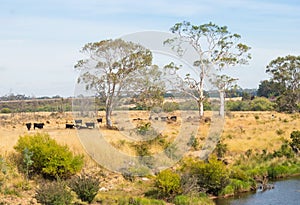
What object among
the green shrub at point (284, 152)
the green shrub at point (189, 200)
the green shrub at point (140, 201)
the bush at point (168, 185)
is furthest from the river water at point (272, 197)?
the green shrub at point (284, 152)

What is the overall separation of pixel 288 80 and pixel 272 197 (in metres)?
52.8

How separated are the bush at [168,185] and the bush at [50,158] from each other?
4786mm

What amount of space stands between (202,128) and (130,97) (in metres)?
7.29

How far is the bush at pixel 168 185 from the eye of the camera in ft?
71.3

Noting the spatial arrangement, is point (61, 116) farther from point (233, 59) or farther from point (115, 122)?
point (233, 59)

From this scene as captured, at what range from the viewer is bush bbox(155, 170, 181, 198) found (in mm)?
21719

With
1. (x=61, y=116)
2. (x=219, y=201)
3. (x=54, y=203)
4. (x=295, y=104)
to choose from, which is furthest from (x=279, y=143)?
(x=295, y=104)

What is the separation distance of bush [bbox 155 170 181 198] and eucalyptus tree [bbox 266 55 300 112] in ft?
170

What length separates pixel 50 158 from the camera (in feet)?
76.8

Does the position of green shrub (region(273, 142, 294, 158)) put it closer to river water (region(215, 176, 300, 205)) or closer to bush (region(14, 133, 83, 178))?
river water (region(215, 176, 300, 205))

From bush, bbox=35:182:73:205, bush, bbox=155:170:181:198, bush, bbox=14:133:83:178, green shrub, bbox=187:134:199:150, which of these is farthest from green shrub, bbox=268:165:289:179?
Answer: bush, bbox=35:182:73:205

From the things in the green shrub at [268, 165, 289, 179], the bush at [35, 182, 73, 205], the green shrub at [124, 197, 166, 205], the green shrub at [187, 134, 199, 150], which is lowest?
the green shrub at [124, 197, 166, 205]

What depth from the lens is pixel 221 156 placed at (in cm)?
3072

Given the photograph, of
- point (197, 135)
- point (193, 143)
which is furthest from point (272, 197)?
point (197, 135)
